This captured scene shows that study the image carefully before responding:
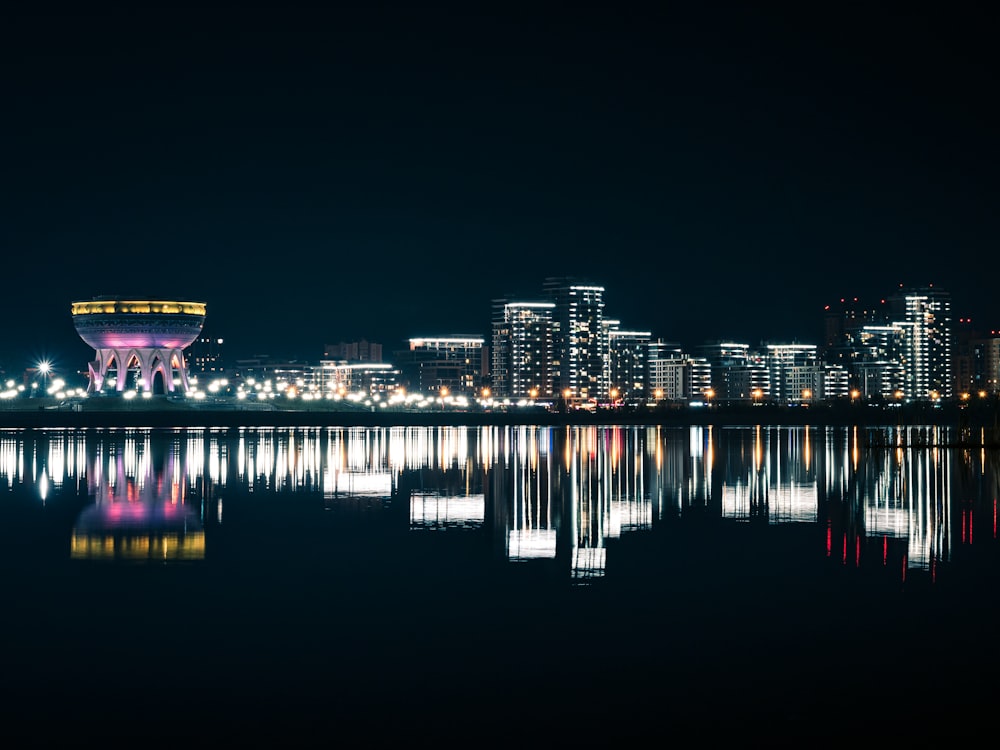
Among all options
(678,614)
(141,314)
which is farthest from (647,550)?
(141,314)

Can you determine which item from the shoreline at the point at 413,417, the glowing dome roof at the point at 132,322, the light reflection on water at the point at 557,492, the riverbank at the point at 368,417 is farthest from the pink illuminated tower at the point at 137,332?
the light reflection on water at the point at 557,492

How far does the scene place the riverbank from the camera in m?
132

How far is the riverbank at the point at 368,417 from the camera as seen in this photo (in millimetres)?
131625

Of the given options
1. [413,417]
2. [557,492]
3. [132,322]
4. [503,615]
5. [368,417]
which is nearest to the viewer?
[503,615]

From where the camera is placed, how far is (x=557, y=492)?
1372 inches

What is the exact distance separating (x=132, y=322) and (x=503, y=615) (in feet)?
573

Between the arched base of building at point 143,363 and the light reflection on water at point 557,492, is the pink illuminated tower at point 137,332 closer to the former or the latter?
the arched base of building at point 143,363

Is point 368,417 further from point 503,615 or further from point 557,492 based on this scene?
point 503,615

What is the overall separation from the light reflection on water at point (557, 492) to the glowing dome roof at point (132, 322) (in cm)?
12149

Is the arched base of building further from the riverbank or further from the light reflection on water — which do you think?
the light reflection on water

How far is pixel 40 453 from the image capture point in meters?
60.5

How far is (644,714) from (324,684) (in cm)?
326

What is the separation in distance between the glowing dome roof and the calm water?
15373 centimetres

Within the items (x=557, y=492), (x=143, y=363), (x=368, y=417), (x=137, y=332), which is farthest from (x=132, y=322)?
(x=557, y=492)
